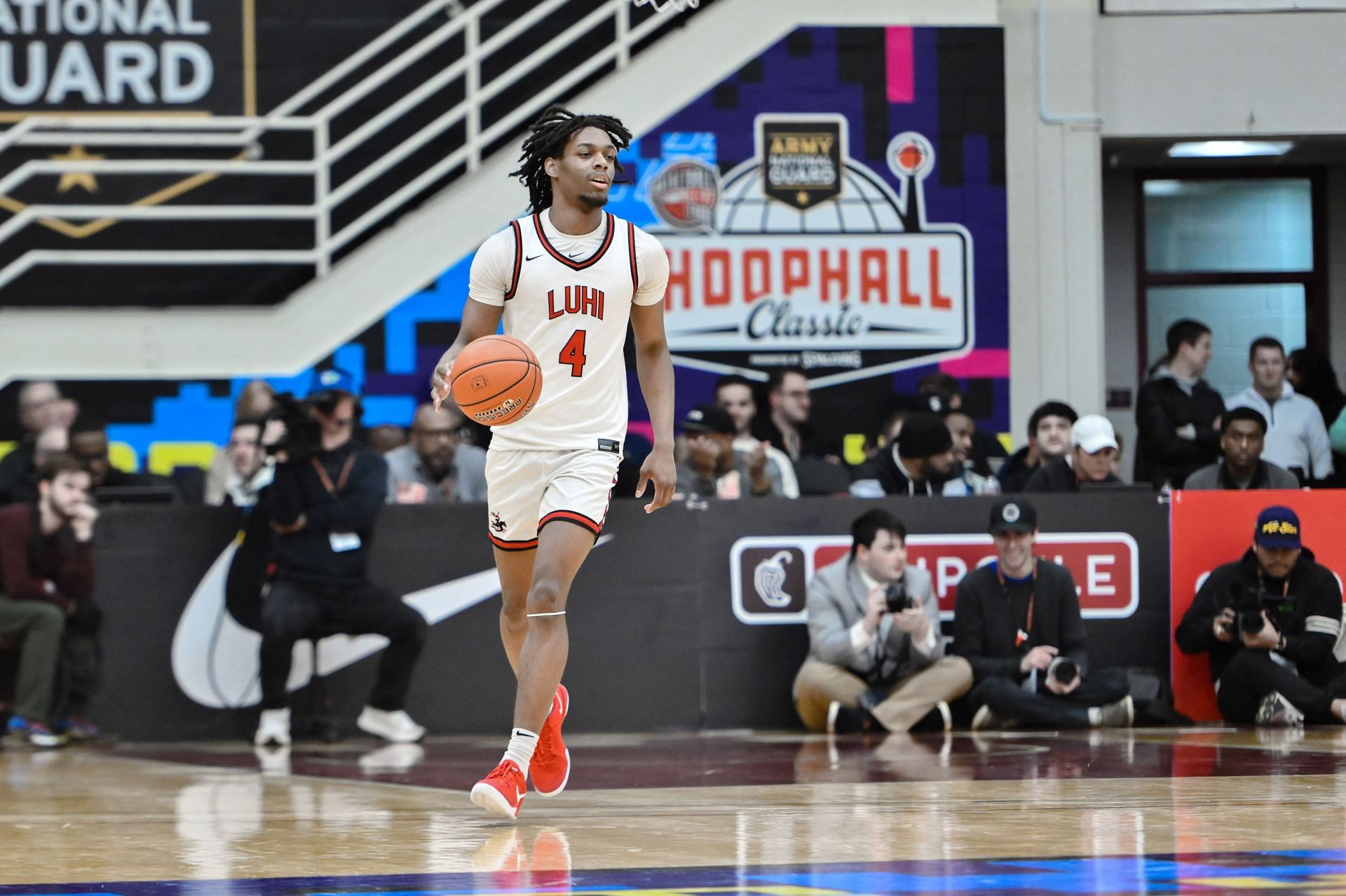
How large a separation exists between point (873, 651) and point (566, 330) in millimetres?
4230

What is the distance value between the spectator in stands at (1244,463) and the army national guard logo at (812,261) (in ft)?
12.9

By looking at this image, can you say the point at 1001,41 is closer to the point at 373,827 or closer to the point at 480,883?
the point at 373,827

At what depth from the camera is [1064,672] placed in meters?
10.2

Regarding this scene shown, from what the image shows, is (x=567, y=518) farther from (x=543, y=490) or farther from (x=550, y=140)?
(x=550, y=140)

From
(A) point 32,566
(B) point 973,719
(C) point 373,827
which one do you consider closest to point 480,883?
(C) point 373,827

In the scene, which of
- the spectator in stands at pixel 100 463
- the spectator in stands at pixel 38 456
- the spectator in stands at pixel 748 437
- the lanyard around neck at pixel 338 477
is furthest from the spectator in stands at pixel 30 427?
the spectator in stands at pixel 748 437

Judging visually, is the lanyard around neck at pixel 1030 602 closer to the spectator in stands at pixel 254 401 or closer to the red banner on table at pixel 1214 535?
the red banner on table at pixel 1214 535

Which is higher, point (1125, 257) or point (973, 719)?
point (1125, 257)

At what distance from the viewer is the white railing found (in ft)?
47.2

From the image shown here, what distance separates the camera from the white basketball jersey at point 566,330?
6.67m

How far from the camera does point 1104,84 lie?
50.2 feet

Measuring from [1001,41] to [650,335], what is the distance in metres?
9.02

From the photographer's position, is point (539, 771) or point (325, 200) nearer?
point (539, 771)

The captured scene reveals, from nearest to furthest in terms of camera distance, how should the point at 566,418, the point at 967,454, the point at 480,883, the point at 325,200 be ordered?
the point at 480,883 → the point at 566,418 → the point at 967,454 → the point at 325,200
